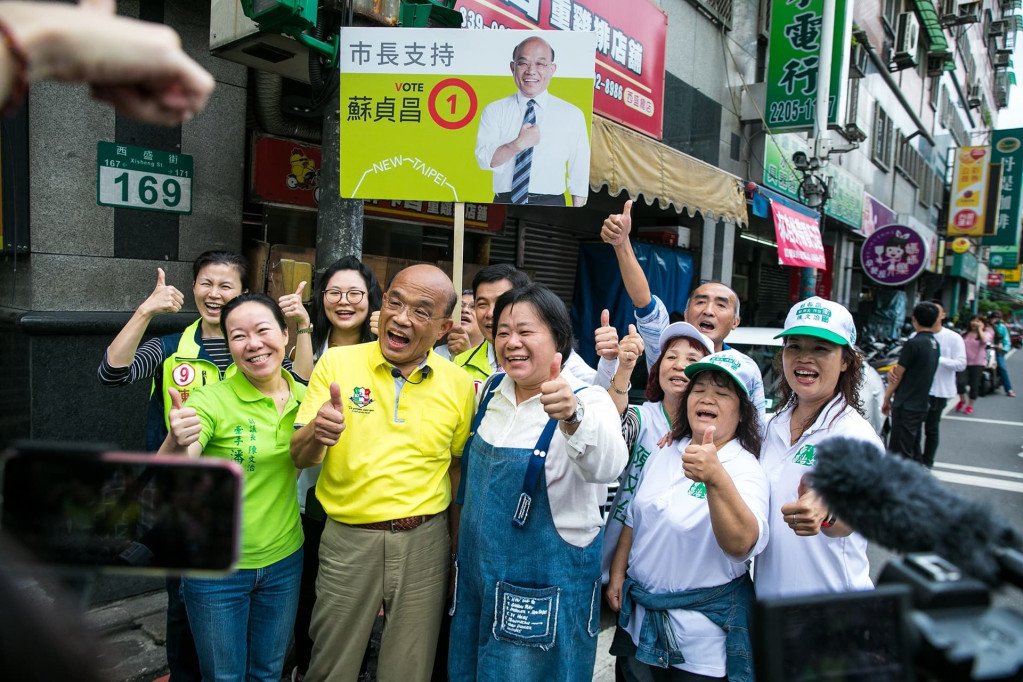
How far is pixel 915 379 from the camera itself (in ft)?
22.2

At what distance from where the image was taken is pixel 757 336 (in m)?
5.69

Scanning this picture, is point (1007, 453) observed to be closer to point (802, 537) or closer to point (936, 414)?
point (936, 414)

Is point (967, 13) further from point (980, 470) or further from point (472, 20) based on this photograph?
point (472, 20)

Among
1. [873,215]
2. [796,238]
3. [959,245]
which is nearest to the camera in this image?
[796,238]

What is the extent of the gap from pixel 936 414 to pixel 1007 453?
2454 millimetres

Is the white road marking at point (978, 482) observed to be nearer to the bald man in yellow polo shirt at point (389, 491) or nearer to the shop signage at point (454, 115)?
the shop signage at point (454, 115)

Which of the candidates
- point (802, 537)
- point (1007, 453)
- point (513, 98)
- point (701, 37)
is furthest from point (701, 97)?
point (802, 537)

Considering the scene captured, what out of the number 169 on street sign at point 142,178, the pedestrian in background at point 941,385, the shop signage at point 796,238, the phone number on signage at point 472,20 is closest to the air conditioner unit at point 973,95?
the shop signage at point 796,238

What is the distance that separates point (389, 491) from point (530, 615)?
64 cm

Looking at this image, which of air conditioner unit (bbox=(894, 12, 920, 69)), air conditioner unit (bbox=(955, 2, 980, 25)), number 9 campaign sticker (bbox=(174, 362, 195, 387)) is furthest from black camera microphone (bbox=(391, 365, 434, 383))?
air conditioner unit (bbox=(955, 2, 980, 25))

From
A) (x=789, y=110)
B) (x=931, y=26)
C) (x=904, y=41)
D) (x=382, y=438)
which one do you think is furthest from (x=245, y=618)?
(x=931, y=26)

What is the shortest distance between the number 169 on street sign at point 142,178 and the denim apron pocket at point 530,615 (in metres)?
3.33

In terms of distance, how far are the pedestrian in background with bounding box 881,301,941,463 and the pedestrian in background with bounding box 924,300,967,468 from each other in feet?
0.94

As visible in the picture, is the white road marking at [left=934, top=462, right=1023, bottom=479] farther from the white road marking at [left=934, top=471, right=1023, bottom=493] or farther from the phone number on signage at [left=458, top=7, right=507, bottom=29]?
the phone number on signage at [left=458, top=7, right=507, bottom=29]
